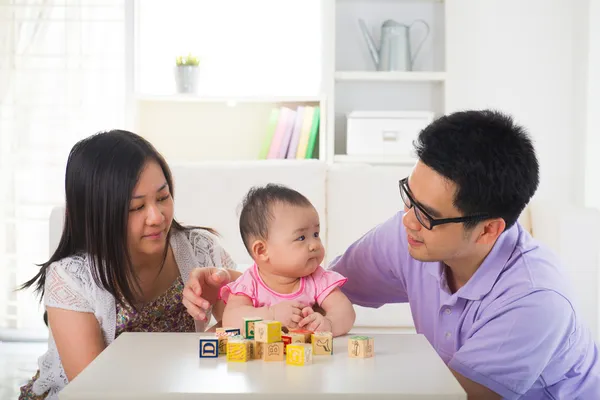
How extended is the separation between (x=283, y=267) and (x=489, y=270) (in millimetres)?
433

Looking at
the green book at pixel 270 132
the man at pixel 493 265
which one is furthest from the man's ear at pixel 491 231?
the green book at pixel 270 132

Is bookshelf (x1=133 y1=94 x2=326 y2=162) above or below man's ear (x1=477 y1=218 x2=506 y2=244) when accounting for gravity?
above

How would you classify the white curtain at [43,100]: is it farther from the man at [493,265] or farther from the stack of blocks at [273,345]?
the stack of blocks at [273,345]

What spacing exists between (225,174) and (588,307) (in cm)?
154

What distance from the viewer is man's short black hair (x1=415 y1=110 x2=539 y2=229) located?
1654 millimetres

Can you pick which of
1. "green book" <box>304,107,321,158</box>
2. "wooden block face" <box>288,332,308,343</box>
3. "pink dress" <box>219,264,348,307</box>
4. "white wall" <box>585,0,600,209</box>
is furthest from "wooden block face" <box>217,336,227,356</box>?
"white wall" <box>585,0,600,209</box>

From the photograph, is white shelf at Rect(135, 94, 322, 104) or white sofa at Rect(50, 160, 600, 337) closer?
white sofa at Rect(50, 160, 600, 337)

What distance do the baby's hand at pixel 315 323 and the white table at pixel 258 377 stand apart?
108 millimetres

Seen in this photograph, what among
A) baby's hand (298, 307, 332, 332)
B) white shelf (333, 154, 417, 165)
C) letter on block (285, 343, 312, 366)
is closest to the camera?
letter on block (285, 343, 312, 366)

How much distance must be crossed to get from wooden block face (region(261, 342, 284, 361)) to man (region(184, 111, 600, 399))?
0.41 m

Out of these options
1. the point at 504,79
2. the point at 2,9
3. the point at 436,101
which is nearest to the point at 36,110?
the point at 2,9

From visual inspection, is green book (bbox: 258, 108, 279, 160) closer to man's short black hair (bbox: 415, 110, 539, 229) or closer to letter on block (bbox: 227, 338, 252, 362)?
man's short black hair (bbox: 415, 110, 539, 229)

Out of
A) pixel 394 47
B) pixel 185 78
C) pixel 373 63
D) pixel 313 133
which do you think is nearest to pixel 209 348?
pixel 313 133

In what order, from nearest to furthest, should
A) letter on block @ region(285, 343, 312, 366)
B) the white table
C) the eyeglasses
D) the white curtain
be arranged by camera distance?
1. the white table
2. letter on block @ region(285, 343, 312, 366)
3. the eyeglasses
4. the white curtain
